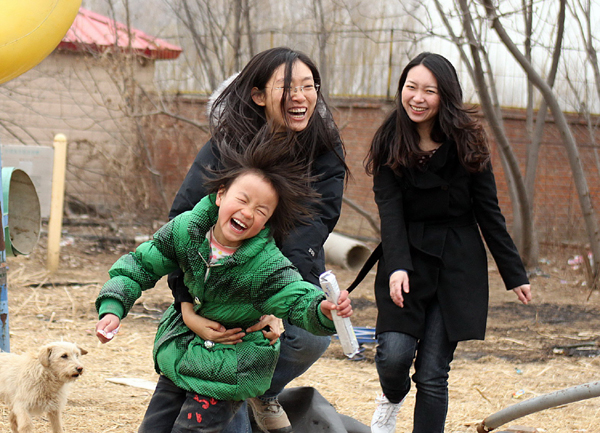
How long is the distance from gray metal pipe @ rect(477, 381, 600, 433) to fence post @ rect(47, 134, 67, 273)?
5.63 metres

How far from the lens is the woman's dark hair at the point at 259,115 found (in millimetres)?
2887

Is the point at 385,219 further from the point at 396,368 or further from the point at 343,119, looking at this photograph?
the point at 343,119

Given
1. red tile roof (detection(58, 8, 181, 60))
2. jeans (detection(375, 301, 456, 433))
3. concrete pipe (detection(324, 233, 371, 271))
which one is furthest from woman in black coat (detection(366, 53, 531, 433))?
red tile roof (detection(58, 8, 181, 60))

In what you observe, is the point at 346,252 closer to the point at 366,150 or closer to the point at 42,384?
the point at 366,150

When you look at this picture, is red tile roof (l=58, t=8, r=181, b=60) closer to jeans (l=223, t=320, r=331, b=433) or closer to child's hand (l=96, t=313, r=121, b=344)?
jeans (l=223, t=320, r=331, b=433)

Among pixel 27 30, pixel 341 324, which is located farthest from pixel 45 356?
pixel 341 324

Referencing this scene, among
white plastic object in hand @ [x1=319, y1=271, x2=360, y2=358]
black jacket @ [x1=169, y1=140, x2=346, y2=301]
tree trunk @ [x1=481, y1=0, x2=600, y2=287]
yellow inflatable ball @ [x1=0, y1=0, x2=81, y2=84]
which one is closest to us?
white plastic object in hand @ [x1=319, y1=271, x2=360, y2=358]

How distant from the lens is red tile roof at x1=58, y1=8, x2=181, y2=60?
9648 millimetres

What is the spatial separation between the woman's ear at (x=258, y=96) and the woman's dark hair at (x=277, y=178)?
354mm

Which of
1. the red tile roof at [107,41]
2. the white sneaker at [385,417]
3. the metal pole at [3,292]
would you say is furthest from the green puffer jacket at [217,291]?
the red tile roof at [107,41]

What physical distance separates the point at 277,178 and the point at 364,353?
313cm

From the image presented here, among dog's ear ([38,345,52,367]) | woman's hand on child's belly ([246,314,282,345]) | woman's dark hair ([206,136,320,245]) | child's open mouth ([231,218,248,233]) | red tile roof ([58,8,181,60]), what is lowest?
dog's ear ([38,345,52,367])

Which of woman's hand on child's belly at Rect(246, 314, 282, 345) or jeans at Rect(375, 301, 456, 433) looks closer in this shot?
woman's hand on child's belly at Rect(246, 314, 282, 345)

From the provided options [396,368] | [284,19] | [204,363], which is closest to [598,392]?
[396,368]
